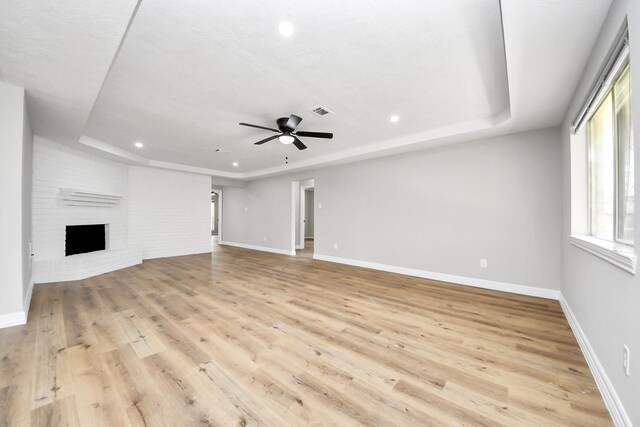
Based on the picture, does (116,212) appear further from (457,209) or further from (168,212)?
(457,209)

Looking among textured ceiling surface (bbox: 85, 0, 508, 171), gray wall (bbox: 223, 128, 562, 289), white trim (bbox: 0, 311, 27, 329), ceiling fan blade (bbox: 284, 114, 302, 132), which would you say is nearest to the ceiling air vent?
textured ceiling surface (bbox: 85, 0, 508, 171)

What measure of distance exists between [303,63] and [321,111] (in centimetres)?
100

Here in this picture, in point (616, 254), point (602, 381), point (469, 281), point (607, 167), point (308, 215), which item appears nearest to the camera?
point (616, 254)

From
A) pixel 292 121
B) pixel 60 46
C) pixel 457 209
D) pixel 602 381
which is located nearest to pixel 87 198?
pixel 60 46

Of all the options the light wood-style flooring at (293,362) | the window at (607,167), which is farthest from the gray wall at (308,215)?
the window at (607,167)

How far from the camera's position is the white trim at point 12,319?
2.38 metres

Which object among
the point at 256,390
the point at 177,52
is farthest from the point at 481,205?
the point at 177,52

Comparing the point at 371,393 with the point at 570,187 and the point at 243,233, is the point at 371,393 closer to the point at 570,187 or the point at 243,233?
the point at 570,187

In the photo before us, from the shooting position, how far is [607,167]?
2023 mm

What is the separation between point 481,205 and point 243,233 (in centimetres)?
702

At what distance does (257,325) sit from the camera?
246 cm

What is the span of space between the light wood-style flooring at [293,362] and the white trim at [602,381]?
5cm

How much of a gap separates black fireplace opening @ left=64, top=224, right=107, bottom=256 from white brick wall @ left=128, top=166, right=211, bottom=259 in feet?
2.20

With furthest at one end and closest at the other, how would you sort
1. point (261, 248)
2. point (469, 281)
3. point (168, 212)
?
point (261, 248), point (168, 212), point (469, 281)
